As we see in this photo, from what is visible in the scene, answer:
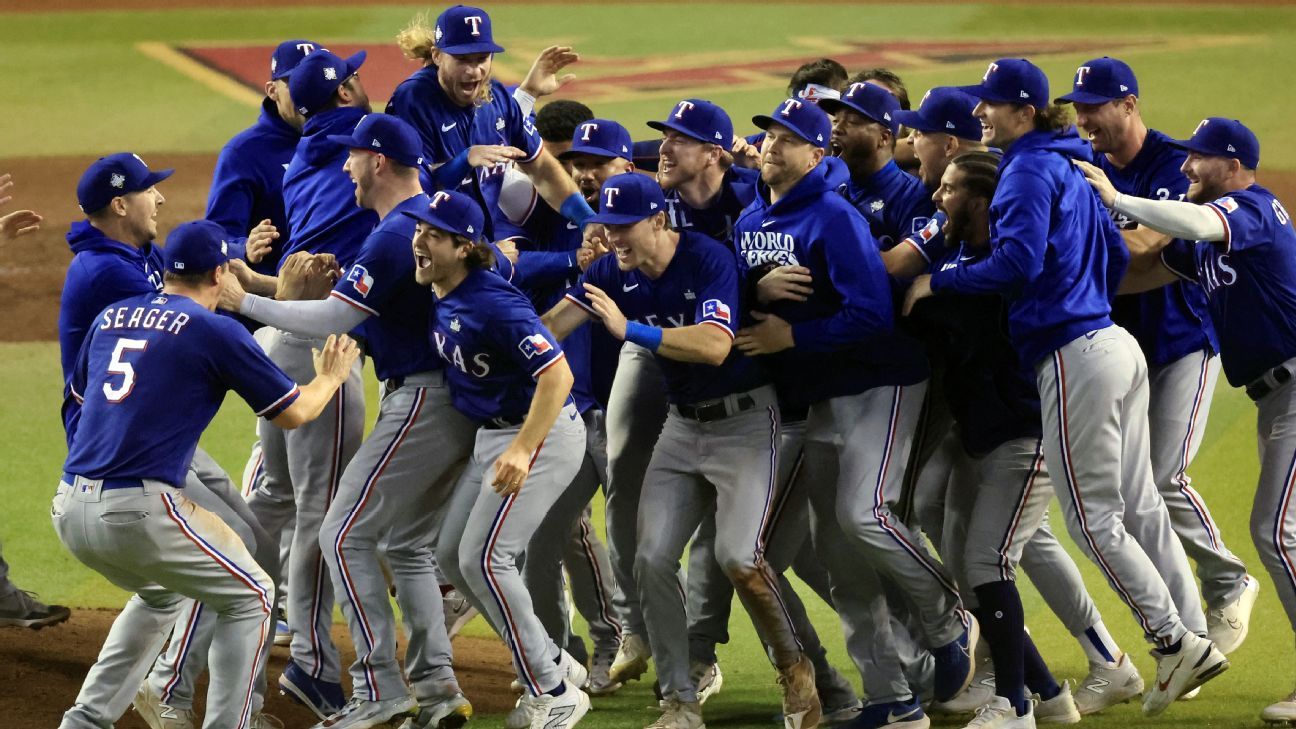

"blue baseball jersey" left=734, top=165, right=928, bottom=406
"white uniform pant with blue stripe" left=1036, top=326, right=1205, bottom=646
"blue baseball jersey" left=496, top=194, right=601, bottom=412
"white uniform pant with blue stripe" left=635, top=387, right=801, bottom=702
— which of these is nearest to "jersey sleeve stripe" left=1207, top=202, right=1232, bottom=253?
"white uniform pant with blue stripe" left=1036, top=326, right=1205, bottom=646

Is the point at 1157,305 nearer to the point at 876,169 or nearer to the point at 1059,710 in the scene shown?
the point at 876,169

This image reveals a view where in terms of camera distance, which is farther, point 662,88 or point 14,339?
point 662,88

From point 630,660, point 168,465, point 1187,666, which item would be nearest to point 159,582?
point 168,465

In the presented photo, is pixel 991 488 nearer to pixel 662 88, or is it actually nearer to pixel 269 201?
pixel 269 201

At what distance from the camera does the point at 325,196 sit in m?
6.43

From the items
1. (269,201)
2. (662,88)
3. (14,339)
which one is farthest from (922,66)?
(269,201)

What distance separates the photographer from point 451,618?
23.3 feet

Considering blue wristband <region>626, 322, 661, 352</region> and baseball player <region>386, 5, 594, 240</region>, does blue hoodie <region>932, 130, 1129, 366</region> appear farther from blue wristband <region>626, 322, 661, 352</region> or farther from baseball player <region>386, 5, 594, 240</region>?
baseball player <region>386, 5, 594, 240</region>

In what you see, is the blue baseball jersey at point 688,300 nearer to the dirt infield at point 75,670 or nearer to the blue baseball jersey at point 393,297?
the blue baseball jersey at point 393,297

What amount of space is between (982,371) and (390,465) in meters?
2.09

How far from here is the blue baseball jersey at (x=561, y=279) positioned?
644 centimetres

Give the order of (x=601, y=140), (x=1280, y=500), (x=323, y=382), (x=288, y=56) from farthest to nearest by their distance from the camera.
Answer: (x=288, y=56)
(x=601, y=140)
(x=1280, y=500)
(x=323, y=382)

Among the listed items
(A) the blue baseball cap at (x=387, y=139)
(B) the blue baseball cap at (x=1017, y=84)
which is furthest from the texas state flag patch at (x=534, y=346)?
(B) the blue baseball cap at (x=1017, y=84)

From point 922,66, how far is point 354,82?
38.1 ft
